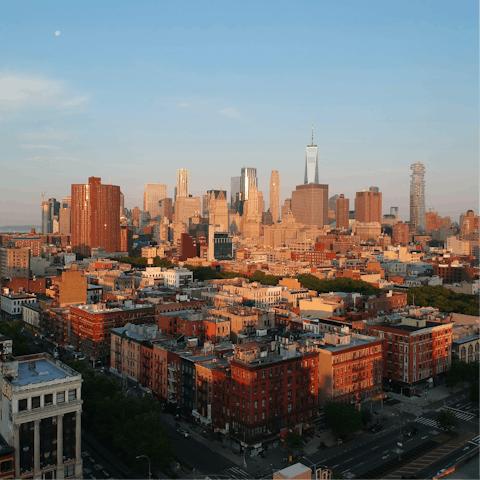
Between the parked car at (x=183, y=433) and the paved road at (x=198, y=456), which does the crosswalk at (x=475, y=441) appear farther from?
the parked car at (x=183, y=433)

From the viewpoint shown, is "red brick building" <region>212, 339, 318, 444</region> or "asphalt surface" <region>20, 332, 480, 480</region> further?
"red brick building" <region>212, 339, 318, 444</region>

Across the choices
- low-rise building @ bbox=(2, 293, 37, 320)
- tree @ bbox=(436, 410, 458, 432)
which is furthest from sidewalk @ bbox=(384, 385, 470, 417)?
low-rise building @ bbox=(2, 293, 37, 320)

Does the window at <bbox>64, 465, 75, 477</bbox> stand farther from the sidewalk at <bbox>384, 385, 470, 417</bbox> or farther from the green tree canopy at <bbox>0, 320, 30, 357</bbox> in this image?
the sidewalk at <bbox>384, 385, 470, 417</bbox>

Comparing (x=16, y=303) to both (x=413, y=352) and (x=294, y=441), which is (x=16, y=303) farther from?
(x=413, y=352)

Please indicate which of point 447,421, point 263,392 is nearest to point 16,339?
point 263,392

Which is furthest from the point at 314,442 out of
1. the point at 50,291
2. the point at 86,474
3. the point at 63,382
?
the point at 50,291

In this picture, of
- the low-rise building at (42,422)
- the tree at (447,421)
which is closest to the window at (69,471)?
the low-rise building at (42,422)

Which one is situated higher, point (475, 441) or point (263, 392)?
point (263, 392)
